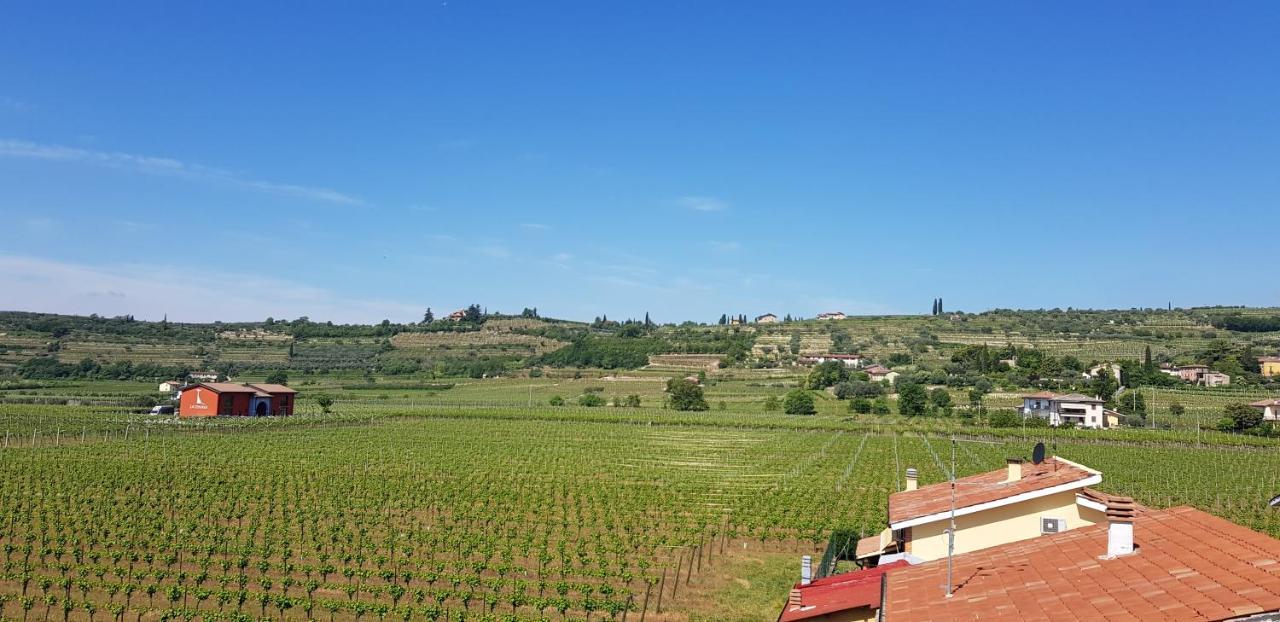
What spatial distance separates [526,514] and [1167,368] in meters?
119

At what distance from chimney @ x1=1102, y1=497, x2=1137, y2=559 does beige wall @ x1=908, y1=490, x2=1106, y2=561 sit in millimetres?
5009

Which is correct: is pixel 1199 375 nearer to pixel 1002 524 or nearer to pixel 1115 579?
pixel 1002 524

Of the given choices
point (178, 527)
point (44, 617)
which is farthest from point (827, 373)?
point (44, 617)

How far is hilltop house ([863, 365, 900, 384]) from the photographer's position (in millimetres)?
124075

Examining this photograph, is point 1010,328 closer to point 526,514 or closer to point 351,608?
point 526,514

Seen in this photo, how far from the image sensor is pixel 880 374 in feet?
428

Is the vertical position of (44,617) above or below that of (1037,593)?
below

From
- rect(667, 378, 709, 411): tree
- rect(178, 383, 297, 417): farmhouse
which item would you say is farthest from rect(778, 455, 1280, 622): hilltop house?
rect(667, 378, 709, 411): tree

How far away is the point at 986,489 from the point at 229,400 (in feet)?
237

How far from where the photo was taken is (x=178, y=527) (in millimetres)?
29156

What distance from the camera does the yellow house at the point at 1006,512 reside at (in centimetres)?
1617

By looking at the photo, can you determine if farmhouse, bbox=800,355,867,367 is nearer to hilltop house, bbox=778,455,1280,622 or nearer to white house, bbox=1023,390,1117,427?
white house, bbox=1023,390,1117,427

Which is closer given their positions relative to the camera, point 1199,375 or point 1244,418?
point 1244,418

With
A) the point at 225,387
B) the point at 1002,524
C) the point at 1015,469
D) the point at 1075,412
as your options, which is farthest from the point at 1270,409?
the point at 225,387
